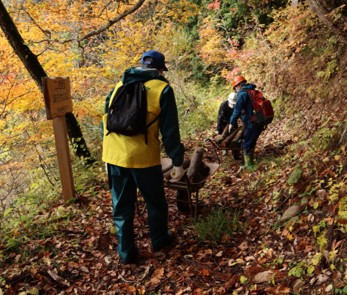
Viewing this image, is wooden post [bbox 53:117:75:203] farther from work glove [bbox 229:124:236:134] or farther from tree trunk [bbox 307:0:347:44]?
tree trunk [bbox 307:0:347:44]

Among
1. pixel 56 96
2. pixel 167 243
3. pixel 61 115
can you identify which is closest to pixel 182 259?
pixel 167 243

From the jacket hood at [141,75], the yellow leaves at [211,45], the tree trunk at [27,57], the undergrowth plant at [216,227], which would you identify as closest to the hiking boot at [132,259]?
the undergrowth plant at [216,227]

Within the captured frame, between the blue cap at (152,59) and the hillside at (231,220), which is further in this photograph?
the blue cap at (152,59)

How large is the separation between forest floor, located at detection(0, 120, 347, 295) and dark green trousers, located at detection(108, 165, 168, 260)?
33cm

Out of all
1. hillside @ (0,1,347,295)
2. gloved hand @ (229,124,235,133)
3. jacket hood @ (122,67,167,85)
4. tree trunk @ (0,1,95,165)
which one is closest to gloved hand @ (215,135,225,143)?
gloved hand @ (229,124,235,133)

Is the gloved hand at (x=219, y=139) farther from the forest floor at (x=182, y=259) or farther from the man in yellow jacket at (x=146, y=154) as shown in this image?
the man in yellow jacket at (x=146, y=154)

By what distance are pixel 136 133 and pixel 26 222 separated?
2.62m

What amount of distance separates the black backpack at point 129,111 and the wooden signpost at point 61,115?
62.1 inches

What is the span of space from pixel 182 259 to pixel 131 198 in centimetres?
98

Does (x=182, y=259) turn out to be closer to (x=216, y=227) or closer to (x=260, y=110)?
(x=216, y=227)

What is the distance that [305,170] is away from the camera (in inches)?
180

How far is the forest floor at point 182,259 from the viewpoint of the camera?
3.31 meters

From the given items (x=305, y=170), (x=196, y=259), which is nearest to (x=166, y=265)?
(x=196, y=259)

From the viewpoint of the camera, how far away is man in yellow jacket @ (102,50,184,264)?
357cm
